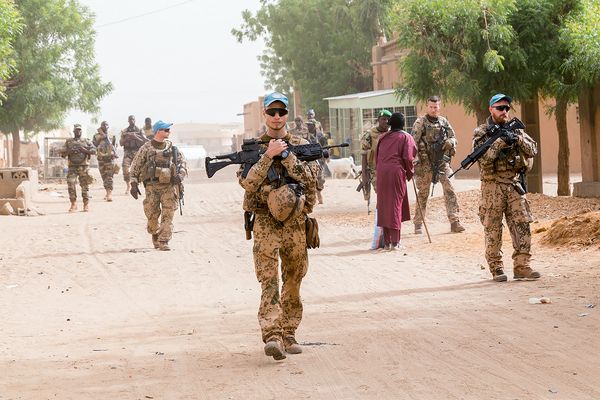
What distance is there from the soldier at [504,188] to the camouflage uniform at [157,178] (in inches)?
222

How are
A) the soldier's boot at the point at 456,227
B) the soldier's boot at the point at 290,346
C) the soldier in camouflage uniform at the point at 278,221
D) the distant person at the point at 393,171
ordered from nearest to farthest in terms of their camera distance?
the soldier in camouflage uniform at the point at 278,221
the soldier's boot at the point at 290,346
the distant person at the point at 393,171
the soldier's boot at the point at 456,227

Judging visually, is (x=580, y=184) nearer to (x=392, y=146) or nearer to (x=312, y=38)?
(x=392, y=146)

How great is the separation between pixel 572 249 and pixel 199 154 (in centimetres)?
7276

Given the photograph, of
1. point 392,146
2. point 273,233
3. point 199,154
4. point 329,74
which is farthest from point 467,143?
point 199,154

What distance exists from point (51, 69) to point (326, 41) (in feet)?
43.4

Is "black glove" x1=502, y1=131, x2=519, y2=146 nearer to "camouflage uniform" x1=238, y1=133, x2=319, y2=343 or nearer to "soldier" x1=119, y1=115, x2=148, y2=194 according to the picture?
"camouflage uniform" x1=238, y1=133, x2=319, y2=343

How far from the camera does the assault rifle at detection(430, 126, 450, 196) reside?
15.9 metres

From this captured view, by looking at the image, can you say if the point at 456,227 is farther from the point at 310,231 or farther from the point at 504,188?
the point at 310,231

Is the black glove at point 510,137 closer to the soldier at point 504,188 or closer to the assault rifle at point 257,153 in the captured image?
the soldier at point 504,188

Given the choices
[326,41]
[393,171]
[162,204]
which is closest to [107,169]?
[162,204]

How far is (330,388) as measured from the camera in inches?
265

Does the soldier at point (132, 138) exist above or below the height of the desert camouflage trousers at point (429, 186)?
above

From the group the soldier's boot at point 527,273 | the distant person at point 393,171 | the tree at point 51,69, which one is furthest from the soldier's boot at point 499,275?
the tree at point 51,69

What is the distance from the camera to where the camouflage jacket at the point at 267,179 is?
765cm
